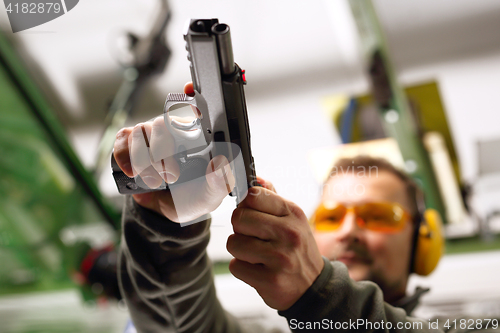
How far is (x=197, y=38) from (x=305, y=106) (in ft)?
1.50

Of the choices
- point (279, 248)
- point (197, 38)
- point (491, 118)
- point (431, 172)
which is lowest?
point (431, 172)

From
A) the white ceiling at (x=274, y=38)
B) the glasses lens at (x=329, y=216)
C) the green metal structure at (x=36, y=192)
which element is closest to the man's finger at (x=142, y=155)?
the white ceiling at (x=274, y=38)

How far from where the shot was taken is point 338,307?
0.38 meters

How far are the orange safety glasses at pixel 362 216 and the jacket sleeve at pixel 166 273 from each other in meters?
0.22

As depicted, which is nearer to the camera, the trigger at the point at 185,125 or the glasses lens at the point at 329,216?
the trigger at the point at 185,125

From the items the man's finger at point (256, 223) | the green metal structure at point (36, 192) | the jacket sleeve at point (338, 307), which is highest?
the man's finger at point (256, 223)

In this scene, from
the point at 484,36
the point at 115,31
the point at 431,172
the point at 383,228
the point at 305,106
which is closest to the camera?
the point at 383,228

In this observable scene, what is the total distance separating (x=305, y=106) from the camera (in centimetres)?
71

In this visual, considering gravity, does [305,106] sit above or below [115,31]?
below

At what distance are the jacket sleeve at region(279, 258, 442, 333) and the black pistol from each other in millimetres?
142

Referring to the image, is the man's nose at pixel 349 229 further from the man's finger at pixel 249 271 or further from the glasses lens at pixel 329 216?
the man's finger at pixel 249 271

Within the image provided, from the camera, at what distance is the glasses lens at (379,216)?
573 millimetres

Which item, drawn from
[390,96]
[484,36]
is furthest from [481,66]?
[390,96]

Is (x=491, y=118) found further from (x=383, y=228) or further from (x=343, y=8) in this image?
(x=383, y=228)
